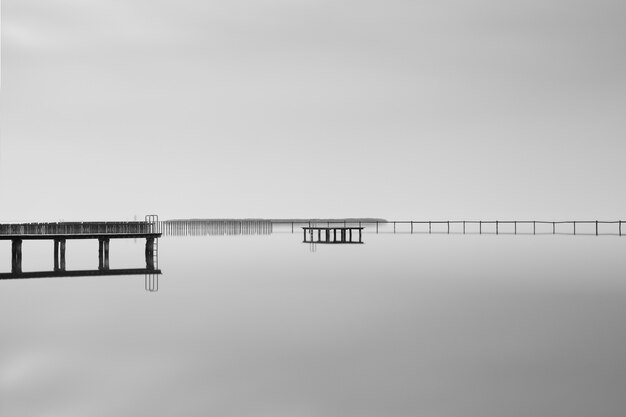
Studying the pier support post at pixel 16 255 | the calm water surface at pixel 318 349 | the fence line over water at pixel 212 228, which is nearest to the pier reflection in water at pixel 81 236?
the pier support post at pixel 16 255

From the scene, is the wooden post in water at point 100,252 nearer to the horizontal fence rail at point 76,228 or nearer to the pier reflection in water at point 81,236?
the pier reflection in water at point 81,236

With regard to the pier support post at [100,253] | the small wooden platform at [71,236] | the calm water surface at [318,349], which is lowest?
the calm water surface at [318,349]

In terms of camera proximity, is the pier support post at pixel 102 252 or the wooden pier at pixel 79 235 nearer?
the wooden pier at pixel 79 235

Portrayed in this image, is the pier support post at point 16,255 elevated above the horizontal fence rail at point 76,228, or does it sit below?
below

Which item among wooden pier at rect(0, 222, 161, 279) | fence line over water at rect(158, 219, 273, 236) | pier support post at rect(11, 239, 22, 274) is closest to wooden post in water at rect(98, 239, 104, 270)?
wooden pier at rect(0, 222, 161, 279)

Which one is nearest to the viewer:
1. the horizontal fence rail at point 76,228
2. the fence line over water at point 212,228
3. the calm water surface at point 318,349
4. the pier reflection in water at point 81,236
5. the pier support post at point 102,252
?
the calm water surface at point 318,349

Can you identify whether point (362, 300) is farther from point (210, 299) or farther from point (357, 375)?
point (357, 375)

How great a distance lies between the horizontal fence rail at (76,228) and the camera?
2541cm

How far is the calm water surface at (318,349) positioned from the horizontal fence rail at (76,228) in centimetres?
489

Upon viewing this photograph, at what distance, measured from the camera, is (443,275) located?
78.5 ft

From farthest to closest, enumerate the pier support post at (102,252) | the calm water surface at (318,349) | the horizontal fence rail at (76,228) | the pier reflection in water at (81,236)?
the pier support post at (102,252) → the horizontal fence rail at (76,228) → the pier reflection in water at (81,236) → the calm water surface at (318,349)

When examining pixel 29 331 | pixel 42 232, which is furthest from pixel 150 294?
pixel 42 232

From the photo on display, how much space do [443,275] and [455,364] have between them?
14566 mm

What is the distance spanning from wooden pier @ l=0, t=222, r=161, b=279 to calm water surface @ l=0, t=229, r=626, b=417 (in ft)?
9.42
